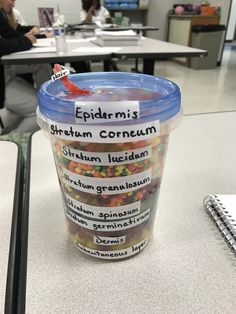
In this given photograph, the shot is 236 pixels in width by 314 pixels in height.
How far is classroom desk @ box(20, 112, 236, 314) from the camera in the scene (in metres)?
0.33

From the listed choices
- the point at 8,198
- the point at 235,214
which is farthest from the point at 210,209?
the point at 8,198

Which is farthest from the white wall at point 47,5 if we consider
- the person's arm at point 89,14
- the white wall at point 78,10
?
the person's arm at point 89,14

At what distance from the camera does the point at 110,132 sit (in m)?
0.29

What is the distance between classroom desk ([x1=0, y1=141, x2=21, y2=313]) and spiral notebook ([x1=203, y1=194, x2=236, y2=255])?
1.05 feet

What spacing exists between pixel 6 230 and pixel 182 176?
37 cm

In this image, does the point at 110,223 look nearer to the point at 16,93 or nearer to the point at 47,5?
the point at 16,93

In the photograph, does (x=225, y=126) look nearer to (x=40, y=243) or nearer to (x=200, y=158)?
(x=200, y=158)

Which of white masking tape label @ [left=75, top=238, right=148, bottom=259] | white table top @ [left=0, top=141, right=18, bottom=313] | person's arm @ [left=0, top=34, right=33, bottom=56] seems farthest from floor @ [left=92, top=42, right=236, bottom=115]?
white masking tape label @ [left=75, top=238, right=148, bottom=259]

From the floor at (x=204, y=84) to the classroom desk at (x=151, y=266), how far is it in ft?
5.74

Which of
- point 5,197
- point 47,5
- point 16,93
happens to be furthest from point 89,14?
point 5,197

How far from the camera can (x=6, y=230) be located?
1.45 feet

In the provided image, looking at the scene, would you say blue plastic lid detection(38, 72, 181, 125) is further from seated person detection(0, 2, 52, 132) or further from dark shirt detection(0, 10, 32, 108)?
seated person detection(0, 2, 52, 132)

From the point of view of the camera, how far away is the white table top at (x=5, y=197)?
376 millimetres

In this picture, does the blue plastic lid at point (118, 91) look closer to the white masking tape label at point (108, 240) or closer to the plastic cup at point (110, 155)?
the plastic cup at point (110, 155)
